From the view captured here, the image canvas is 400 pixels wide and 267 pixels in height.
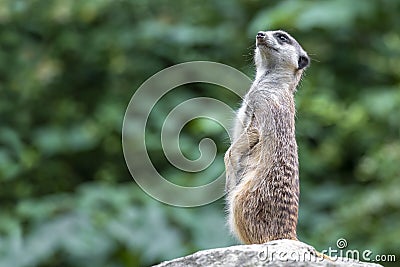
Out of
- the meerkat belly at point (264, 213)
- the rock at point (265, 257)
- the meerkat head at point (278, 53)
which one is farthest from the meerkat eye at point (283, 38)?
the rock at point (265, 257)

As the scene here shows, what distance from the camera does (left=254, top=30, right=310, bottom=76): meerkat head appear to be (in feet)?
10.3

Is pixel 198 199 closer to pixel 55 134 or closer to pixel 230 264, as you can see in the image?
pixel 55 134

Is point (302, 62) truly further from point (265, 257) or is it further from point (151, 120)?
point (151, 120)

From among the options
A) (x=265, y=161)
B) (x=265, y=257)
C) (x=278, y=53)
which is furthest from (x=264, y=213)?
(x=278, y=53)

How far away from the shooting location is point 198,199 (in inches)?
176

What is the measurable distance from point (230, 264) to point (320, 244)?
2170mm

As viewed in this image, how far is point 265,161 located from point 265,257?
51 centimetres

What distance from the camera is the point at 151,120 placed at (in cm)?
554

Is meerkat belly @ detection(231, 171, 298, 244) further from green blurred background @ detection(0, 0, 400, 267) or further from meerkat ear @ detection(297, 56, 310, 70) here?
green blurred background @ detection(0, 0, 400, 267)

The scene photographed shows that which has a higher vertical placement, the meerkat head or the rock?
the meerkat head

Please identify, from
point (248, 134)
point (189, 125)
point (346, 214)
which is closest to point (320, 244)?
point (346, 214)

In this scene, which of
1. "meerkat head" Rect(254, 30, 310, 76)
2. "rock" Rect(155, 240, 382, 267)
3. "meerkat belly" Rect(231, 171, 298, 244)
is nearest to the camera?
"rock" Rect(155, 240, 382, 267)

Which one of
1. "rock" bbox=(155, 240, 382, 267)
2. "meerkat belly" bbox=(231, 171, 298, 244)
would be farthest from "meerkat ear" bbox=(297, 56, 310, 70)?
"rock" bbox=(155, 240, 382, 267)

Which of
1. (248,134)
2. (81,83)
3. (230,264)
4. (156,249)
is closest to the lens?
(230,264)
